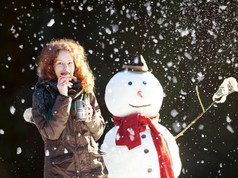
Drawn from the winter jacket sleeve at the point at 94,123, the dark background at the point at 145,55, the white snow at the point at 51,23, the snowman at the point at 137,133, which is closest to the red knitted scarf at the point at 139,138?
the snowman at the point at 137,133

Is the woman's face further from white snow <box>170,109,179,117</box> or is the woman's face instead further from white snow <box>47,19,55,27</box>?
white snow <box>170,109,179,117</box>

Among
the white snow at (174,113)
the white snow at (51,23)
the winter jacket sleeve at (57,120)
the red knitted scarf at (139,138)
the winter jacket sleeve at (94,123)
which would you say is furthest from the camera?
the white snow at (174,113)

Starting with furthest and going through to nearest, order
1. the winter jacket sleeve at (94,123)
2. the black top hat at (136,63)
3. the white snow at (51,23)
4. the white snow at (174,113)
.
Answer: the white snow at (174,113)
the white snow at (51,23)
the black top hat at (136,63)
the winter jacket sleeve at (94,123)

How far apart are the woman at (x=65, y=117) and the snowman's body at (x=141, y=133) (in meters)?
0.40

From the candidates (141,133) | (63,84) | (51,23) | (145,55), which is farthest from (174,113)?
(63,84)

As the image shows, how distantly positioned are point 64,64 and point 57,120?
0.43m

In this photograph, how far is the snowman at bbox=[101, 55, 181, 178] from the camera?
3.03m

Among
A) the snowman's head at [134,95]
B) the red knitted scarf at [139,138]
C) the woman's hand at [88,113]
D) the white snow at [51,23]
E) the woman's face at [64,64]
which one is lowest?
the red knitted scarf at [139,138]

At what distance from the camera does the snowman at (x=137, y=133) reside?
303 cm

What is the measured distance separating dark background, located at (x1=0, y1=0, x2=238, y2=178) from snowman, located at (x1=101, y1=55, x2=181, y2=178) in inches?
39.7

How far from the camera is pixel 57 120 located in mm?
2461

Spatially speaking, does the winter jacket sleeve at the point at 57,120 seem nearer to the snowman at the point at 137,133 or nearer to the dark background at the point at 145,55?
the snowman at the point at 137,133

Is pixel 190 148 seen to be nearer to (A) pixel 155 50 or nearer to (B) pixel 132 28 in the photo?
(A) pixel 155 50

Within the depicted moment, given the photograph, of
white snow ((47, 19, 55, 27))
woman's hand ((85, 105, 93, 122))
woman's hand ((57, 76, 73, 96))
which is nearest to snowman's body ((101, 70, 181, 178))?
woman's hand ((85, 105, 93, 122))
